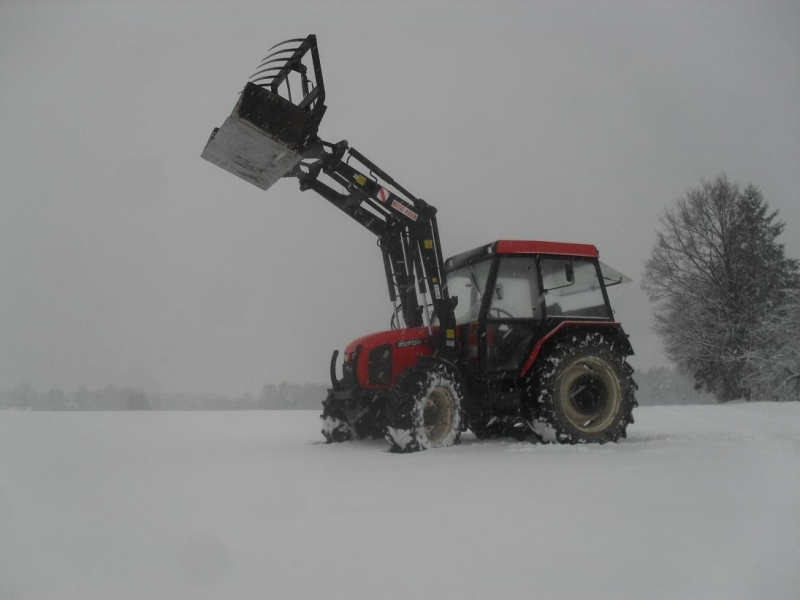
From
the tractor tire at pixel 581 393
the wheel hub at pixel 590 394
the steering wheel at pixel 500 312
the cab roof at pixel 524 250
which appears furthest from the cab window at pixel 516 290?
the wheel hub at pixel 590 394

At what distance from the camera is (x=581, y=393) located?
594 centimetres

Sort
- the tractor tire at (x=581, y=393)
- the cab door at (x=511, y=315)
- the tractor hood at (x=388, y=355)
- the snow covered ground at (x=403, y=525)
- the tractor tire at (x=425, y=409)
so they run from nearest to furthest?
1. the snow covered ground at (x=403, y=525)
2. the tractor tire at (x=425, y=409)
3. the tractor tire at (x=581, y=393)
4. the tractor hood at (x=388, y=355)
5. the cab door at (x=511, y=315)

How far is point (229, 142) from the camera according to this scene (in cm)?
526

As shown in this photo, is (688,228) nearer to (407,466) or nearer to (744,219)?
(744,219)

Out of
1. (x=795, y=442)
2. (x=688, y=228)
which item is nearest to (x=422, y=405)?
(x=795, y=442)

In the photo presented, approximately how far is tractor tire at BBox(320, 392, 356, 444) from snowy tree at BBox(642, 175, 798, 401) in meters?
16.4

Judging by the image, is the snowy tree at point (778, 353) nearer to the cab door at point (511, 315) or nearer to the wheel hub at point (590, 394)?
the wheel hub at point (590, 394)

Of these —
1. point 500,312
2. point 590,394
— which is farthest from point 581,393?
point 500,312

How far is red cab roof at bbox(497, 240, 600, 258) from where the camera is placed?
6.00 m

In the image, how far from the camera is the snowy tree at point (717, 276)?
1931 centimetres

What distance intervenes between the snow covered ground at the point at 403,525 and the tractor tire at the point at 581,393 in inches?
36.1

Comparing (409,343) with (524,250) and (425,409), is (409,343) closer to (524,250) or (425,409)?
(425,409)

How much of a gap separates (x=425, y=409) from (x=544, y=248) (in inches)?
86.1

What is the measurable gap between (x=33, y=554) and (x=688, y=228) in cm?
2132
